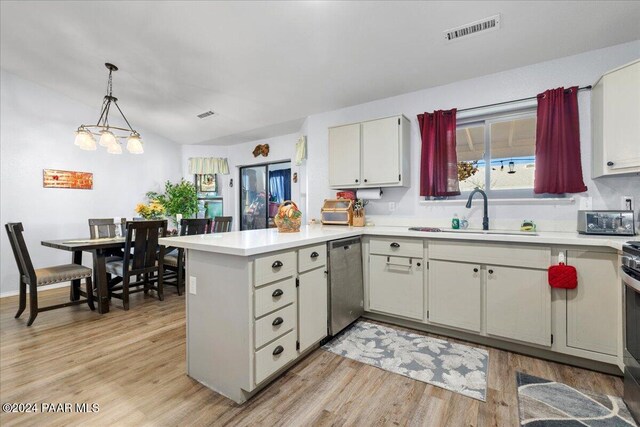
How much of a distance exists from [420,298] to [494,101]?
81.4 inches

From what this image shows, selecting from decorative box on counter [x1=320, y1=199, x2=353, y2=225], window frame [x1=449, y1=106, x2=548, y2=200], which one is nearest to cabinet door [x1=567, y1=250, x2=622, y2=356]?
window frame [x1=449, y1=106, x2=548, y2=200]

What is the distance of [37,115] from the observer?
13.8ft

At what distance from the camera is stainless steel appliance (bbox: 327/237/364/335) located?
7.78 feet

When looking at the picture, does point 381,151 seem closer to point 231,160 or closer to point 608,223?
point 608,223

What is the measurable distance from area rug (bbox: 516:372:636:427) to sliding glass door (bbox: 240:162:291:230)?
4333mm

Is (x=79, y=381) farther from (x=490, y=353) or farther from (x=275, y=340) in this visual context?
(x=490, y=353)

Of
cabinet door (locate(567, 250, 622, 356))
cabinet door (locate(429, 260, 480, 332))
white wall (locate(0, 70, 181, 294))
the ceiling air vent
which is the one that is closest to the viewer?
cabinet door (locate(567, 250, 622, 356))

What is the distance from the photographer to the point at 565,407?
161 cm

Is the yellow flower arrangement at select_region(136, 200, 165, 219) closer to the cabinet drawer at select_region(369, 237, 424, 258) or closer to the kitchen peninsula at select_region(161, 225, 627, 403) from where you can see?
the kitchen peninsula at select_region(161, 225, 627, 403)

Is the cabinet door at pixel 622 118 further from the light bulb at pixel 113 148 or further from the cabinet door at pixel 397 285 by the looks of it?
the light bulb at pixel 113 148

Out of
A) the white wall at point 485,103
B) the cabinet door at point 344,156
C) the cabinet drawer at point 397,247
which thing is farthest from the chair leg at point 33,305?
the cabinet drawer at point 397,247

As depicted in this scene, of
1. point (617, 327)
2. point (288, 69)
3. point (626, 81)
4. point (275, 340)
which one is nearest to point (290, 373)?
point (275, 340)

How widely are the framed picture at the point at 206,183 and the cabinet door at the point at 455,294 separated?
5.09 meters

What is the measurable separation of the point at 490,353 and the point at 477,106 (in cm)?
231
